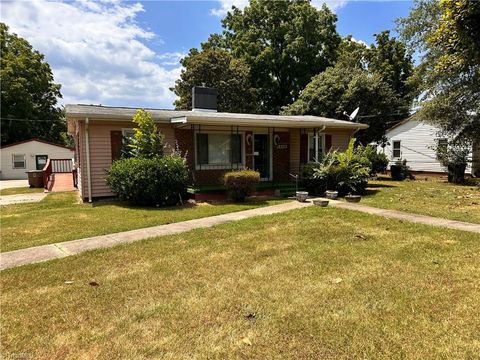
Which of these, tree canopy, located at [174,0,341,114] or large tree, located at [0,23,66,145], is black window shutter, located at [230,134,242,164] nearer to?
tree canopy, located at [174,0,341,114]

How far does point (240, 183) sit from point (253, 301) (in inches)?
288

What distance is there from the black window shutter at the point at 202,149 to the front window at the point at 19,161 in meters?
25.2

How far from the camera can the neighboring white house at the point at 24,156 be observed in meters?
30.4

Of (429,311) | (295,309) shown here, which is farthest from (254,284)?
(429,311)

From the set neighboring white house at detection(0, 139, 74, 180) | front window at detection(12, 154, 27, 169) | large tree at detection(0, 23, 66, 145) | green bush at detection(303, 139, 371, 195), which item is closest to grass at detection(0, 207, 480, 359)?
green bush at detection(303, 139, 371, 195)

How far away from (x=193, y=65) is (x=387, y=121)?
1564 cm

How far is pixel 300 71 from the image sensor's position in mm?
33344

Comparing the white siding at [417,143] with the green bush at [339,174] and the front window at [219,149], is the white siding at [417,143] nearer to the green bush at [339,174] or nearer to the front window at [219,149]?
the green bush at [339,174]

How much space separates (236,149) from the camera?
13617 millimetres

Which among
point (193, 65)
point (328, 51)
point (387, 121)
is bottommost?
point (387, 121)

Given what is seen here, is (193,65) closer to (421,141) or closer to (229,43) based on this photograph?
(229,43)

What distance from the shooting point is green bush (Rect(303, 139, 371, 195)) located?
12359 mm

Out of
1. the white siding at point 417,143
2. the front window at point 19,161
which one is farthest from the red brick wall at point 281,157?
the front window at point 19,161

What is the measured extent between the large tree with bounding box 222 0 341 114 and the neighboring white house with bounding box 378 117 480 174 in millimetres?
11591
